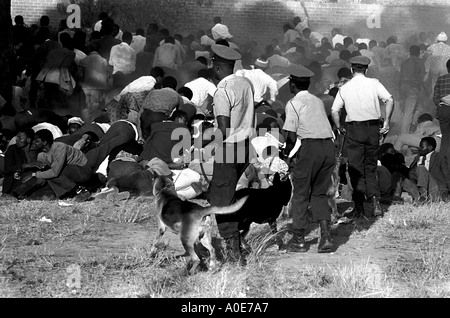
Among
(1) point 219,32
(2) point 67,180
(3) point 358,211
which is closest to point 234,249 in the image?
(3) point 358,211

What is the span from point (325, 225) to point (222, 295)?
1.90m

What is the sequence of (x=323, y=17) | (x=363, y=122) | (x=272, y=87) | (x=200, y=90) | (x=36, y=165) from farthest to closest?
1. (x=323, y=17)
2. (x=272, y=87)
3. (x=200, y=90)
4. (x=36, y=165)
5. (x=363, y=122)

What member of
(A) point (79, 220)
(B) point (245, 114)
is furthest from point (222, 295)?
(A) point (79, 220)

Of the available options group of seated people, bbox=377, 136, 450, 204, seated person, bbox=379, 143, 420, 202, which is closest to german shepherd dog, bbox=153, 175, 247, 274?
group of seated people, bbox=377, 136, 450, 204

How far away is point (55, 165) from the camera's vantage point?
10539mm

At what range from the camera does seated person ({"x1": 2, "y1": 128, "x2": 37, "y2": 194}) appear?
34.9 ft

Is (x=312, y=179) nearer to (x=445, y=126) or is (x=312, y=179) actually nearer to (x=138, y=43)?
(x=445, y=126)

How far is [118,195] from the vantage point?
34.1ft

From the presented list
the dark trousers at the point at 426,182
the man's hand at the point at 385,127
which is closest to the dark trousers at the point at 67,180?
the man's hand at the point at 385,127

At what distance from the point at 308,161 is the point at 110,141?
12.4 ft

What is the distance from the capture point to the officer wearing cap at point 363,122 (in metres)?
9.31

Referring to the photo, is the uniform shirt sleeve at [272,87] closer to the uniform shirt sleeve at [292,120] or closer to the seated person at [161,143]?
the seated person at [161,143]

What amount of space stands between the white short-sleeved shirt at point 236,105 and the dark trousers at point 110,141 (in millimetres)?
3837

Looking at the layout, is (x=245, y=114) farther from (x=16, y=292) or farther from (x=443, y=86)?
(x=443, y=86)
